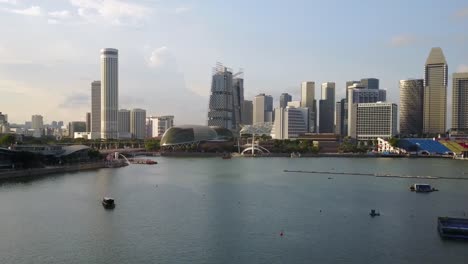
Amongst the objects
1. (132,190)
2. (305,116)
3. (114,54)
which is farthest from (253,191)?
(114,54)

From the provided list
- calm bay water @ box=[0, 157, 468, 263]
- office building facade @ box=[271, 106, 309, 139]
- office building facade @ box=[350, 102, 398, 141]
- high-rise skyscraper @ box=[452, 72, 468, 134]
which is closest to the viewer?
calm bay water @ box=[0, 157, 468, 263]

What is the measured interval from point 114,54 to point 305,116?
38.9 meters

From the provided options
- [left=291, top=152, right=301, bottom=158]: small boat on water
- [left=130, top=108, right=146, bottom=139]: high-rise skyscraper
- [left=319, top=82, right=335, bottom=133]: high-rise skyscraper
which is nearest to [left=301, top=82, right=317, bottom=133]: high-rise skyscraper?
[left=319, top=82, right=335, bottom=133]: high-rise skyscraper

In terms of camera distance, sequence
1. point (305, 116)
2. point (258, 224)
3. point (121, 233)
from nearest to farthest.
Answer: point (121, 233) < point (258, 224) < point (305, 116)

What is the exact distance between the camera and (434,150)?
184 feet

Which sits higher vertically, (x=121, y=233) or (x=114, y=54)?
(x=114, y=54)

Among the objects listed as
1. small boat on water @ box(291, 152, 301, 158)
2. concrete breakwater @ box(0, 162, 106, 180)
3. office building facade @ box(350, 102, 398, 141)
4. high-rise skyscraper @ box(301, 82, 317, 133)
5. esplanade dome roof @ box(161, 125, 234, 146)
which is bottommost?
small boat on water @ box(291, 152, 301, 158)

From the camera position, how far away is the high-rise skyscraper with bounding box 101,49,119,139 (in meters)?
91.6

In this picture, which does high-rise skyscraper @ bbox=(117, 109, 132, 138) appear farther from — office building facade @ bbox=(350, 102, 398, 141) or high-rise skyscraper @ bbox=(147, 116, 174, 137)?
office building facade @ bbox=(350, 102, 398, 141)

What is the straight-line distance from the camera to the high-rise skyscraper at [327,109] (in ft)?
330

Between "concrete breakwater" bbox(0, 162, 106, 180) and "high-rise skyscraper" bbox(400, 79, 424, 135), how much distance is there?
64.9 m

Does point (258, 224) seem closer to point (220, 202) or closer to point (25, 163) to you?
point (220, 202)

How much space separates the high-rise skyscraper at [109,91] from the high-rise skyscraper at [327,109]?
139 feet

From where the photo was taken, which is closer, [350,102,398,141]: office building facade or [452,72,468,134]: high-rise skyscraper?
[350,102,398,141]: office building facade
